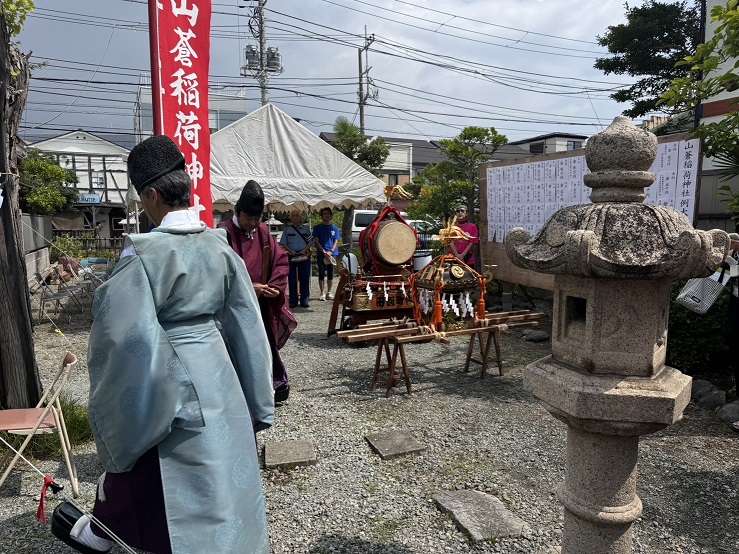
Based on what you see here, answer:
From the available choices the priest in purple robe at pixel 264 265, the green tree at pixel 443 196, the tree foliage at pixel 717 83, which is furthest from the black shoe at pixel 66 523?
the green tree at pixel 443 196

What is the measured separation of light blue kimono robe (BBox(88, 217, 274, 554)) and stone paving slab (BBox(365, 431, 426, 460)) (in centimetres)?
187

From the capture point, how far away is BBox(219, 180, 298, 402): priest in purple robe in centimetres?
425

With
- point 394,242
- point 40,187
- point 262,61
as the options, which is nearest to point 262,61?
point 262,61

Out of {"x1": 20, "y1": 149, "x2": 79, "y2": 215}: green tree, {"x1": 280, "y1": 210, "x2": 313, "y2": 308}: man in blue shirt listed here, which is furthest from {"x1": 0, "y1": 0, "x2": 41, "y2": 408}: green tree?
{"x1": 20, "y1": 149, "x2": 79, "y2": 215}: green tree

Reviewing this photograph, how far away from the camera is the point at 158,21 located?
4242 mm

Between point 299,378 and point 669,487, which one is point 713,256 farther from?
point 299,378

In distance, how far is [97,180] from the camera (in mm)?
29359

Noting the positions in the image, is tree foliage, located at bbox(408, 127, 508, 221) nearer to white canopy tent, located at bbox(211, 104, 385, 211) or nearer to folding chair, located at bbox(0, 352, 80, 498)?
white canopy tent, located at bbox(211, 104, 385, 211)

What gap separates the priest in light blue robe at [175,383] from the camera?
5.53 ft

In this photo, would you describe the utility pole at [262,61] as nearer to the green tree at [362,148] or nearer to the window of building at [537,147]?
the green tree at [362,148]

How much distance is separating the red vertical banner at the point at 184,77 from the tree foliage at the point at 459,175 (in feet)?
19.4

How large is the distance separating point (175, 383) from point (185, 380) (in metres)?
0.04

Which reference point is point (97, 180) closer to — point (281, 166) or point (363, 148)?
point (363, 148)

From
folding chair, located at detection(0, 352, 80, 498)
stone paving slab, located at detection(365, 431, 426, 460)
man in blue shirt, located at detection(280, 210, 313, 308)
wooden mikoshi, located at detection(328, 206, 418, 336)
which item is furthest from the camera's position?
man in blue shirt, located at detection(280, 210, 313, 308)
